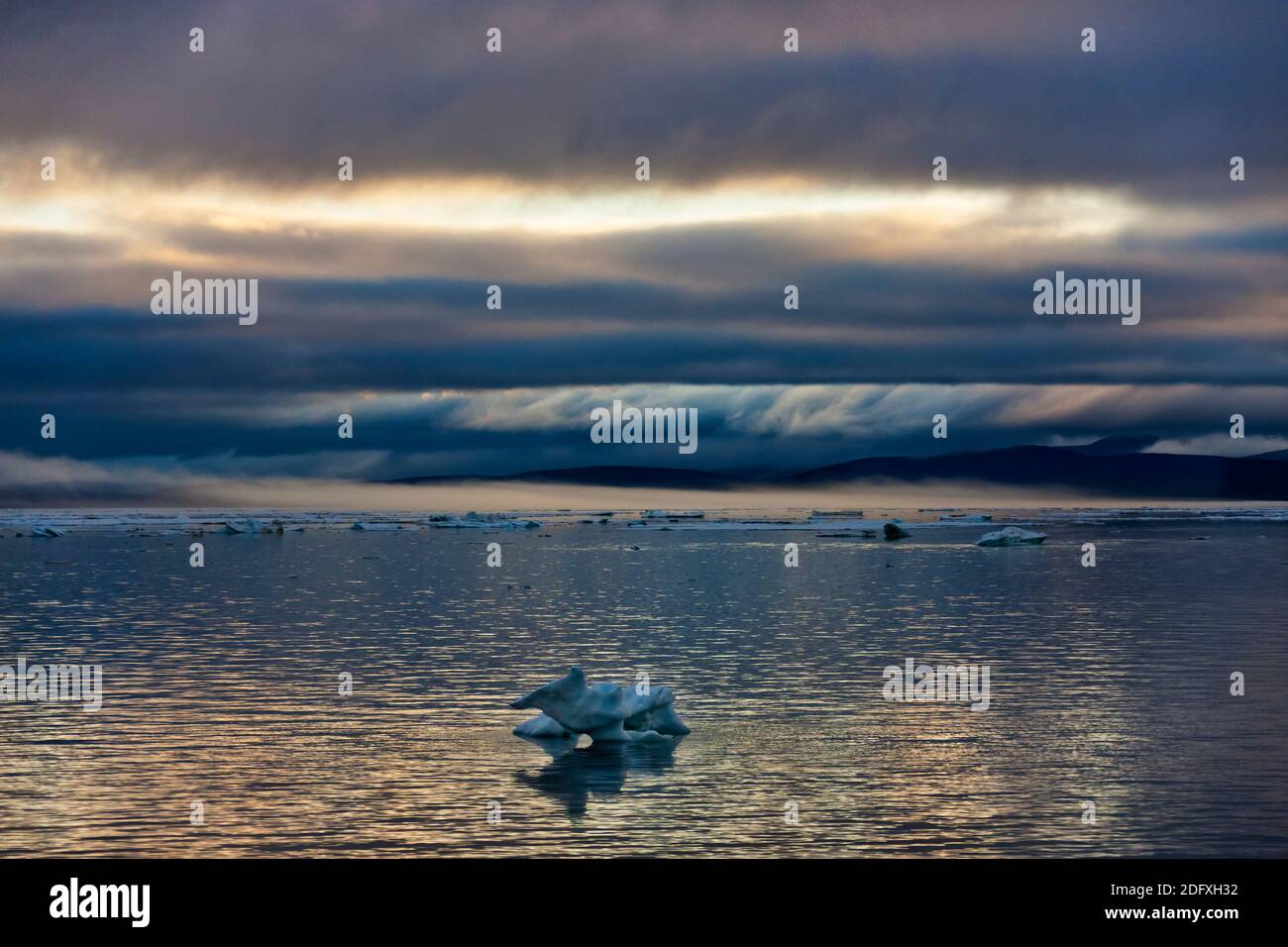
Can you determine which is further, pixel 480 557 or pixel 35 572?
pixel 480 557

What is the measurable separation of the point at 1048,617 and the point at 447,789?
103 feet

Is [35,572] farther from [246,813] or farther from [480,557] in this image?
[246,813]

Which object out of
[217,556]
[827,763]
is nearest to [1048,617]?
[827,763]

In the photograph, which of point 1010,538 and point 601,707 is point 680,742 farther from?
point 1010,538

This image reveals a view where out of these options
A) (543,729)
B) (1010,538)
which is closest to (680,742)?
(543,729)

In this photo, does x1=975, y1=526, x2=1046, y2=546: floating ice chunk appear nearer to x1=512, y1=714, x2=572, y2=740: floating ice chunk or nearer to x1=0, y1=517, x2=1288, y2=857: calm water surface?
x1=0, y1=517, x2=1288, y2=857: calm water surface

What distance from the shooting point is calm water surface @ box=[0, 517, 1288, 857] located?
19125 mm

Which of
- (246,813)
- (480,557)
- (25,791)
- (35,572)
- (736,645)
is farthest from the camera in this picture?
(480,557)

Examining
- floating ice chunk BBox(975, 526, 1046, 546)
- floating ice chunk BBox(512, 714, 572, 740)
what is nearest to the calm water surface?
floating ice chunk BBox(512, 714, 572, 740)

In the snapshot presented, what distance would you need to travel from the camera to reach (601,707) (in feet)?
81.6
